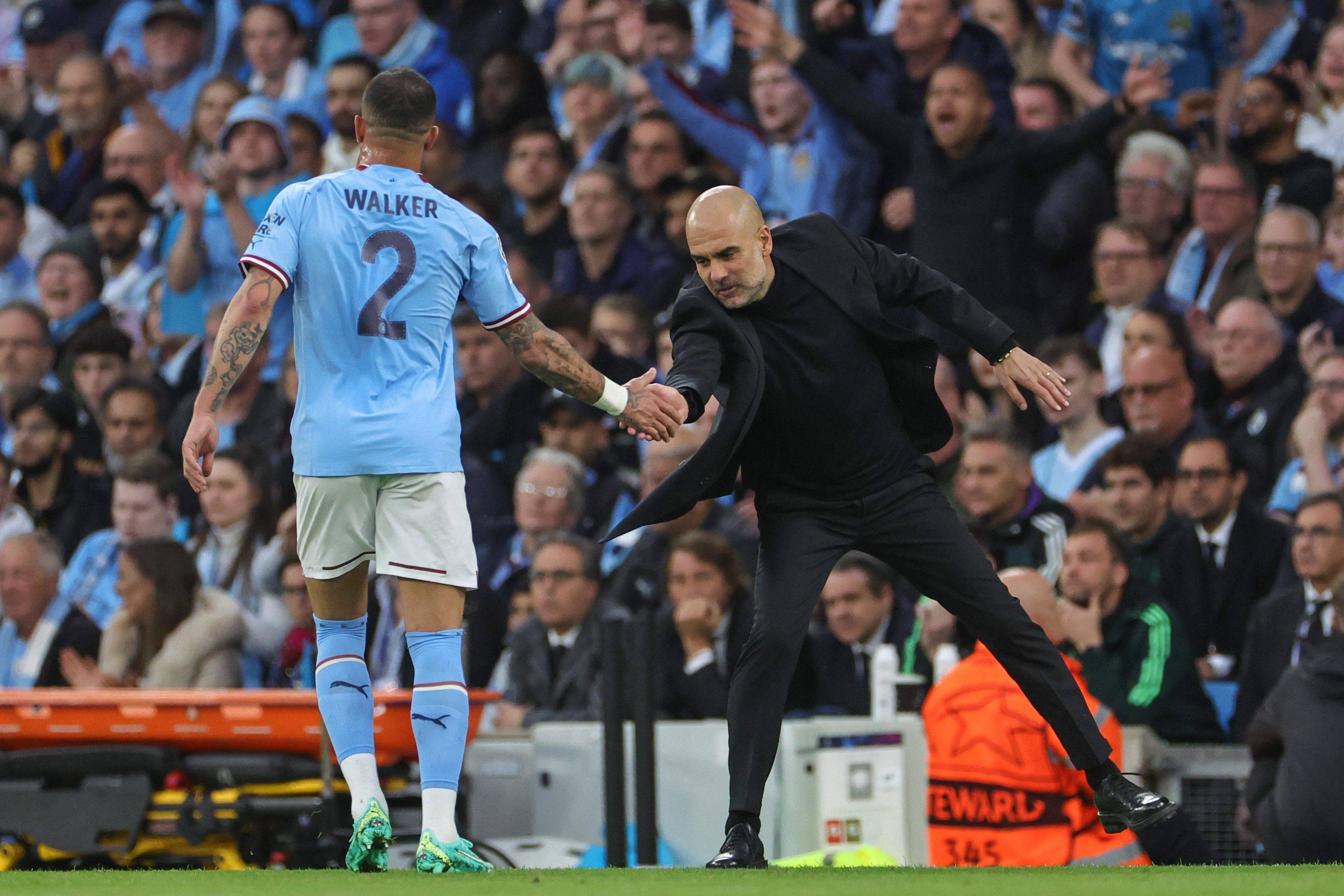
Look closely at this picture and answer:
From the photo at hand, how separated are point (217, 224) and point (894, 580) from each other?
634 cm

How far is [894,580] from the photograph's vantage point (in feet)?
29.1

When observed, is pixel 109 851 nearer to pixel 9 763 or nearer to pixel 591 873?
pixel 9 763

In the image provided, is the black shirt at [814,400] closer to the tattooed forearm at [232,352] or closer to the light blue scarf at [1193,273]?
the tattooed forearm at [232,352]

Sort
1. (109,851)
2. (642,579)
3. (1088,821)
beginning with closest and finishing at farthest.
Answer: (1088,821) → (109,851) → (642,579)

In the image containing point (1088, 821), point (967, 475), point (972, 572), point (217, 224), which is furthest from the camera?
point (217, 224)

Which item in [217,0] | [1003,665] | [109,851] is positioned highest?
[217,0]

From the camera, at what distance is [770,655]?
16.5 feet

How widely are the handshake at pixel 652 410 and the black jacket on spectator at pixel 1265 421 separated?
4485 mm

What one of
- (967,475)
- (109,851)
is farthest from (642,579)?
(109,851)

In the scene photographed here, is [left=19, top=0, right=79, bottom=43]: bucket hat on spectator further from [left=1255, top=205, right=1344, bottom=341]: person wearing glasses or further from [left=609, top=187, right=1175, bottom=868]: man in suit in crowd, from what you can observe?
[left=609, top=187, right=1175, bottom=868]: man in suit in crowd

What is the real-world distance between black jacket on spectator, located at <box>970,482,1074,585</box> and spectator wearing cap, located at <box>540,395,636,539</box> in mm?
2225

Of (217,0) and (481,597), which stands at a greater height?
(217,0)

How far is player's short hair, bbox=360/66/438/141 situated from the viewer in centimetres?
485

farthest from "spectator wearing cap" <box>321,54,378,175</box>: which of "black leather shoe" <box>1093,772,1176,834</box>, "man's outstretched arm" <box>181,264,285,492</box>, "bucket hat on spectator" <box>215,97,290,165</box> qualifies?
"black leather shoe" <box>1093,772,1176,834</box>
